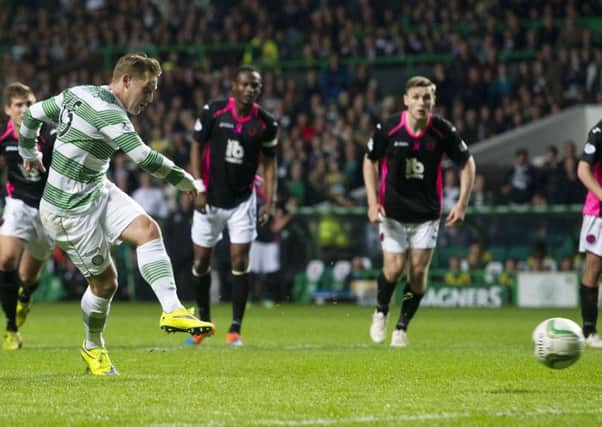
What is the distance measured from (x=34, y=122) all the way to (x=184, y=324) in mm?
1942

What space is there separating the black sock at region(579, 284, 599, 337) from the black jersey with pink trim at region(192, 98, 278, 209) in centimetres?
328

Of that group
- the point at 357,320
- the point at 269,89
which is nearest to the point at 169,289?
the point at 357,320

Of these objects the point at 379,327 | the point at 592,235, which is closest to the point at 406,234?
the point at 379,327

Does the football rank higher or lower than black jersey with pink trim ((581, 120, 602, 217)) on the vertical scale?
lower

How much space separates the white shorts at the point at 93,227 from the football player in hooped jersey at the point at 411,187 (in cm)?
383

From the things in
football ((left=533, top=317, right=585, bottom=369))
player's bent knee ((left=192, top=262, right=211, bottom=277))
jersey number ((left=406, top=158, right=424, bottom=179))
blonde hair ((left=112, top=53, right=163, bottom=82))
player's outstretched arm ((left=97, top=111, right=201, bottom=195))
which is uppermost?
blonde hair ((left=112, top=53, right=163, bottom=82))

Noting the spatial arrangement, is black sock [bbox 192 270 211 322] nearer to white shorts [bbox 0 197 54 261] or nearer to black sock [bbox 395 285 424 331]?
white shorts [bbox 0 197 54 261]

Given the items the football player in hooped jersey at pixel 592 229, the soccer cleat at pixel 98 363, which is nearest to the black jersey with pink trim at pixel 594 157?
the football player in hooped jersey at pixel 592 229

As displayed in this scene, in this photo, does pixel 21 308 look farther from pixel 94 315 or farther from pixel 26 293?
pixel 94 315

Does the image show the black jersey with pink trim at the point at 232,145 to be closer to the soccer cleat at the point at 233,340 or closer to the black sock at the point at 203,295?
the black sock at the point at 203,295

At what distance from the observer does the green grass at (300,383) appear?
6402mm

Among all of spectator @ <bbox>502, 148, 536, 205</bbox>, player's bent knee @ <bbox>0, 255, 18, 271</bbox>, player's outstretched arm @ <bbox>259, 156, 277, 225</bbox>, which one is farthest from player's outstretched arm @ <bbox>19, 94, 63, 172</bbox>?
spectator @ <bbox>502, 148, 536, 205</bbox>

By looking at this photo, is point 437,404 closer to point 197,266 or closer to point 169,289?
point 169,289

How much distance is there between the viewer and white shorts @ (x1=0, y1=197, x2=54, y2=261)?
11484 millimetres
